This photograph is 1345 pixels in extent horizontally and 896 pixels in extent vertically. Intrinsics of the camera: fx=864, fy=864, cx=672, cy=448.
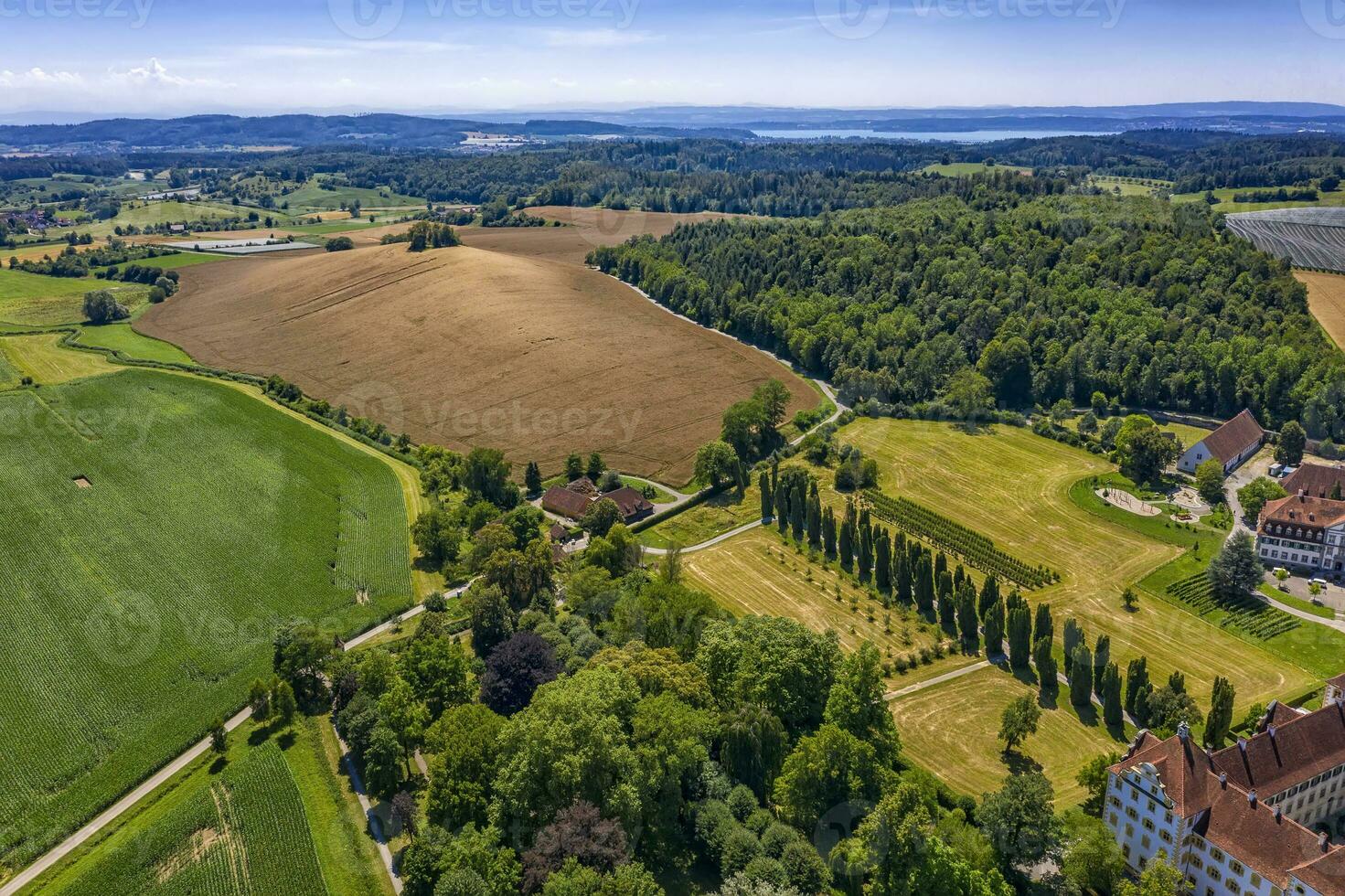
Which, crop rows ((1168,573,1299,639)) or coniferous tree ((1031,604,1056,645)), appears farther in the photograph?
crop rows ((1168,573,1299,639))

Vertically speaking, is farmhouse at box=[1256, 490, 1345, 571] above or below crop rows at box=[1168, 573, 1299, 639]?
above

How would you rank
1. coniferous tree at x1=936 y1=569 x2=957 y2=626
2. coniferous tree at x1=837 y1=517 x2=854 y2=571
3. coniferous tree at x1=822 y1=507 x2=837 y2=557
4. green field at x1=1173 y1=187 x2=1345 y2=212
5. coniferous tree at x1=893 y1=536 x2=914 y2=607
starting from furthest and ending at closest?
green field at x1=1173 y1=187 x2=1345 y2=212, coniferous tree at x1=822 y1=507 x2=837 y2=557, coniferous tree at x1=837 y1=517 x2=854 y2=571, coniferous tree at x1=893 y1=536 x2=914 y2=607, coniferous tree at x1=936 y1=569 x2=957 y2=626

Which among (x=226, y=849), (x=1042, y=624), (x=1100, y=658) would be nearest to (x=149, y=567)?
(x=226, y=849)

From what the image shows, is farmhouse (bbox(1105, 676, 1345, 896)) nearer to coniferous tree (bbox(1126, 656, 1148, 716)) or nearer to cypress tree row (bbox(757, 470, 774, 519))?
coniferous tree (bbox(1126, 656, 1148, 716))

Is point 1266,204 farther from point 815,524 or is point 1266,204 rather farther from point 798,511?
point 815,524

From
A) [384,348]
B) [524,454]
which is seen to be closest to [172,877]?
[524,454]

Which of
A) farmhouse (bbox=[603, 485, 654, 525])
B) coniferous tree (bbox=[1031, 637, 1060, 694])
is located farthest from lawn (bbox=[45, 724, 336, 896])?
coniferous tree (bbox=[1031, 637, 1060, 694])
